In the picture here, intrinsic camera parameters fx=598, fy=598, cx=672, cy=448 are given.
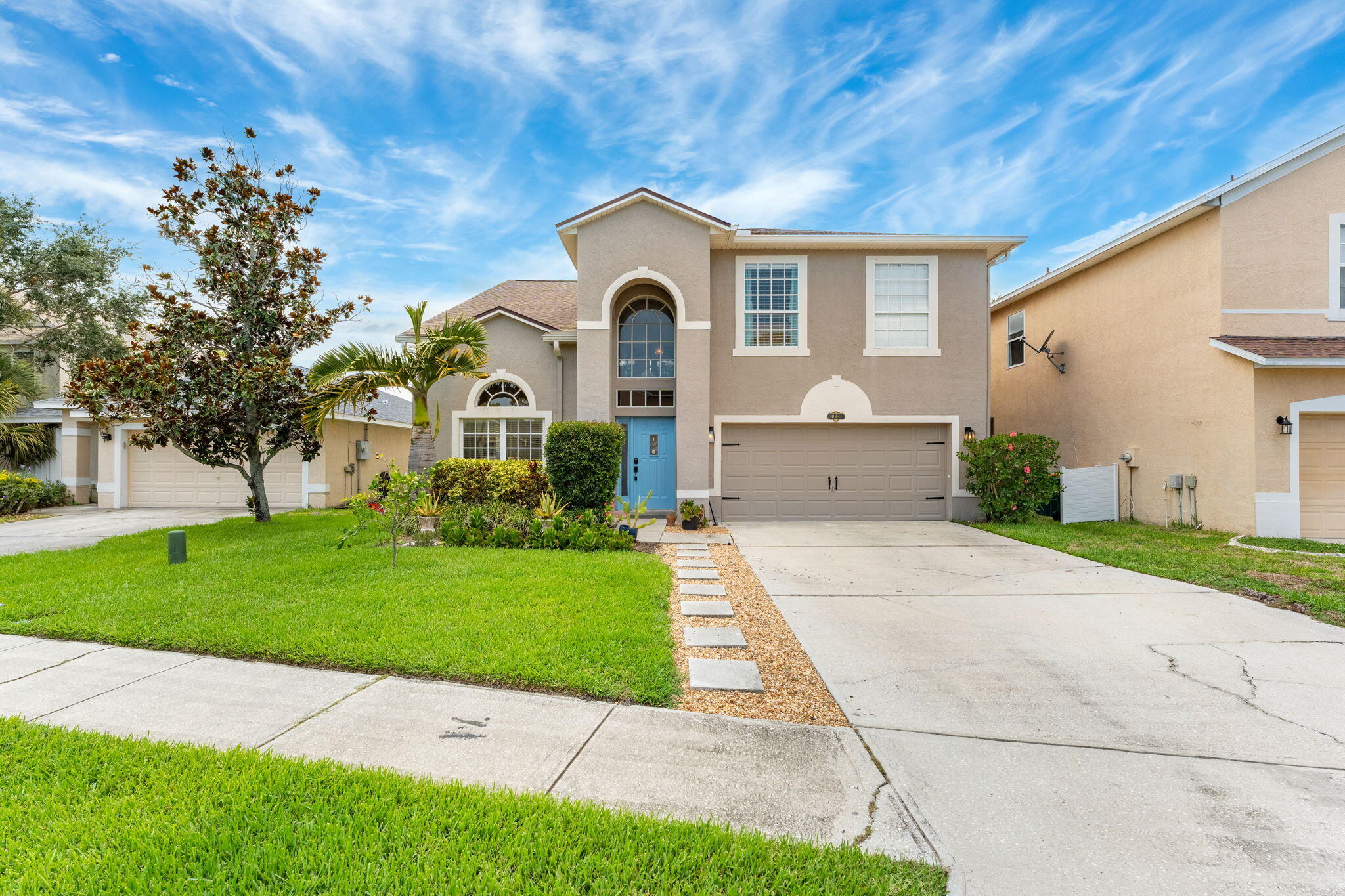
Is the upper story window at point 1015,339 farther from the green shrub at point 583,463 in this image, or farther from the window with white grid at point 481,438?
the window with white grid at point 481,438

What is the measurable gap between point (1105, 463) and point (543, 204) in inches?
542

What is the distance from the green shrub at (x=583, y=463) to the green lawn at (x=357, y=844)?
714cm

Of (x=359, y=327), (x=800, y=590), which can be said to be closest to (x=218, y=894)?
(x=800, y=590)

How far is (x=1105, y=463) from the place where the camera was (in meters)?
12.6

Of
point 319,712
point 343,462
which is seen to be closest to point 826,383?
point 319,712

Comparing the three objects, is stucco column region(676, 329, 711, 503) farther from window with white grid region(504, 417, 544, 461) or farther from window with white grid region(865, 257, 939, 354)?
window with white grid region(865, 257, 939, 354)

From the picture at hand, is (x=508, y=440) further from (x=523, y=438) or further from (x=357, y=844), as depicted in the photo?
(x=357, y=844)

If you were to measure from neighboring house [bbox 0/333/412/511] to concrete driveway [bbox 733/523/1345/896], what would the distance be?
1307 centimetres

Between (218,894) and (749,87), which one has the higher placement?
(749,87)

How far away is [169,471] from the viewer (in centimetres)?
1548

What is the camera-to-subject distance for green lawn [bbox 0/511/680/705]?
4.02 meters

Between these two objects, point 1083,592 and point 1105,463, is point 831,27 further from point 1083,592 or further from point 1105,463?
point 1105,463

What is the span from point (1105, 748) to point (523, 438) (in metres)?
11.6

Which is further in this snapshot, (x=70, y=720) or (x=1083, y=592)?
(x=1083, y=592)
